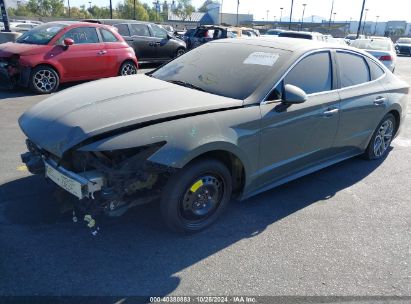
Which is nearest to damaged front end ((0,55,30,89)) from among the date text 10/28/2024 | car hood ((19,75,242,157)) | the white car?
car hood ((19,75,242,157))

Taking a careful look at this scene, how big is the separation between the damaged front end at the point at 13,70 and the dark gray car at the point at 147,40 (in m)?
4.62

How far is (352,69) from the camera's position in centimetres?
458

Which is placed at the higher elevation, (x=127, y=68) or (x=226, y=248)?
(x=127, y=68)

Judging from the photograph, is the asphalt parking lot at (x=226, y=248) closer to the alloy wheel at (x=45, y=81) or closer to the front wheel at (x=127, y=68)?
the alloy wheel at (x=45, y=81)

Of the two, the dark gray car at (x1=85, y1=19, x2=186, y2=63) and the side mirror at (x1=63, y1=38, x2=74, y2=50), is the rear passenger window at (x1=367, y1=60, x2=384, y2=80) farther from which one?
the dark gray car at (x1=85, y1=19, x2=186, y2=63)

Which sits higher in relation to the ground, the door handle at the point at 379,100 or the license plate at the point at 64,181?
the door handle at the point at 379,100

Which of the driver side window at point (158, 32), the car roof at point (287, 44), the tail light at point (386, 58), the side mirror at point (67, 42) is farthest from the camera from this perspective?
the driver side window at point (158, 32)

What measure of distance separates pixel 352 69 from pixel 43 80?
6698 mm

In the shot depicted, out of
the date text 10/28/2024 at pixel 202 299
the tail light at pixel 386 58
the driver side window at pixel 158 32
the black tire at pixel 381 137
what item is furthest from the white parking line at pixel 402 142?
the driver side window at pixel 158 32

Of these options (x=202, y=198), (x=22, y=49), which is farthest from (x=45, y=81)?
(x=202, y=198)

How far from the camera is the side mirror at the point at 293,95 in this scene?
3498mm

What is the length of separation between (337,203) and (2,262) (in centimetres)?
324

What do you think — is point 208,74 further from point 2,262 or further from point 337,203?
point 2,262

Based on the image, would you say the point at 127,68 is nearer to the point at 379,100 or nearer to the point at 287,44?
the point at 287,44
